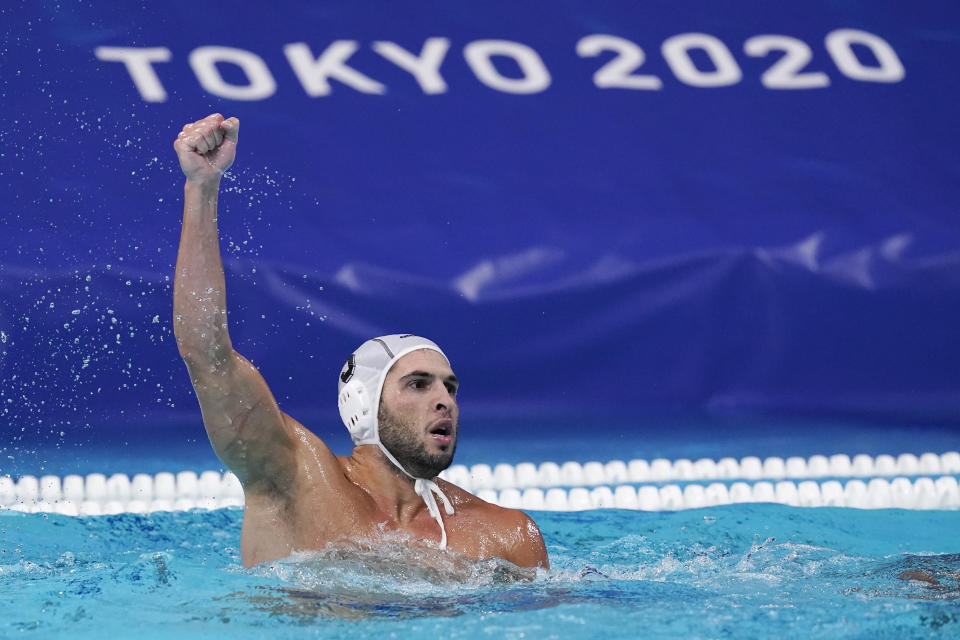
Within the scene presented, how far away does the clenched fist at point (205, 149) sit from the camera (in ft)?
7.55

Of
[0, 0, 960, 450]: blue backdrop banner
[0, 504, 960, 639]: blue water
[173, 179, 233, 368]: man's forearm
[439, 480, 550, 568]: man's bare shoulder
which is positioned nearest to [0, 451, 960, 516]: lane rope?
[0, 0, 960, 450]: blue backdrop banner

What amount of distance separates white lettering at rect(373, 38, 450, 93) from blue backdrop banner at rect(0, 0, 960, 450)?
0.03ft

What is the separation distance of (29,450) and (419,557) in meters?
2.39

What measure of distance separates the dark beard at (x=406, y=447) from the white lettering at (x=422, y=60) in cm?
301

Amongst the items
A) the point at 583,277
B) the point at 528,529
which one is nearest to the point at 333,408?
the point at 583,277

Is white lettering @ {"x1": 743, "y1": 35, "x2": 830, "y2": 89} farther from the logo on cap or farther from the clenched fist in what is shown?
the clenched fist

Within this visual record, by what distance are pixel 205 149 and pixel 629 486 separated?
7.98ft

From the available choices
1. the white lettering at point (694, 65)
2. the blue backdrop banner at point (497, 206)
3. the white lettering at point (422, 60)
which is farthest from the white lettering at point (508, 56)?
the white lettering at point (694, 65)

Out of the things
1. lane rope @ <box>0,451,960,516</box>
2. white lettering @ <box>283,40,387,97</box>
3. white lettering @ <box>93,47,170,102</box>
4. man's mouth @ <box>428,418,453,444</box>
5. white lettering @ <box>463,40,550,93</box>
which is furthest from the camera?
white lettering @ <box>463,40,550,93</box>

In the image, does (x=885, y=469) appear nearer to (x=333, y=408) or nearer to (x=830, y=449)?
(x=830, y=449)

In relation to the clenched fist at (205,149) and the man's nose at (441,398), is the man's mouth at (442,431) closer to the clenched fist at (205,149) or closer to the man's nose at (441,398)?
the man's nose at (441,398)

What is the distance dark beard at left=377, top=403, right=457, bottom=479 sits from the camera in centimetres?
267

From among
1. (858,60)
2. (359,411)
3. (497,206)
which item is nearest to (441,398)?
(359,411)

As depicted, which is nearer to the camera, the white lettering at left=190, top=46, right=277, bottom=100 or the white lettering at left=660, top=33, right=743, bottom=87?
the white lettering at left=190, top=46, right=277, bottom=100
